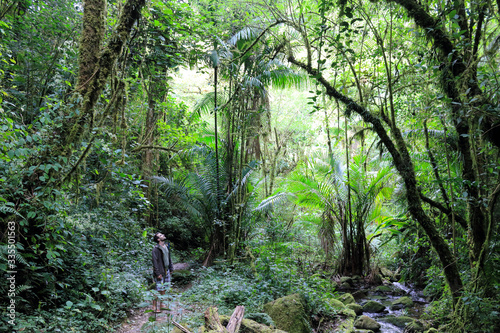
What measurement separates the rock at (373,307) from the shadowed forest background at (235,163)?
880mm

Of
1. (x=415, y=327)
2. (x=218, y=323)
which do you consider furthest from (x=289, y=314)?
(x=415, y=327)

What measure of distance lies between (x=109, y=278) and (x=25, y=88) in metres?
4.73

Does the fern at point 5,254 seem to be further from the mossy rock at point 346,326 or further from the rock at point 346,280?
the rock at point 346,280

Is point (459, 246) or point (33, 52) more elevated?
point (33, 52)

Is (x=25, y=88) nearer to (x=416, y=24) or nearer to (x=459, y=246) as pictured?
(x=416, y=24)

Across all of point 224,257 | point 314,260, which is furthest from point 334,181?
point 224,257

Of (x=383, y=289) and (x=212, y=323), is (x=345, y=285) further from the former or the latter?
(x=212, y=323)

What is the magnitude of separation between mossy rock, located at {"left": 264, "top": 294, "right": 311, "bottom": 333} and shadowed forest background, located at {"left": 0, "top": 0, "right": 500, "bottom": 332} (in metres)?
0.32

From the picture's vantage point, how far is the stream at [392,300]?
22.6 feet

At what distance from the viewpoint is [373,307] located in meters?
7.70

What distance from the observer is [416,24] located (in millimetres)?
4516

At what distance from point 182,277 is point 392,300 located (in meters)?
5.81

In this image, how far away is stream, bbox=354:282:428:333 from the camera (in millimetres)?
6877

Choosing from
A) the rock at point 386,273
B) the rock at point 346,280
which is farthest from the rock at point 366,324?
the rock at point 386,273
